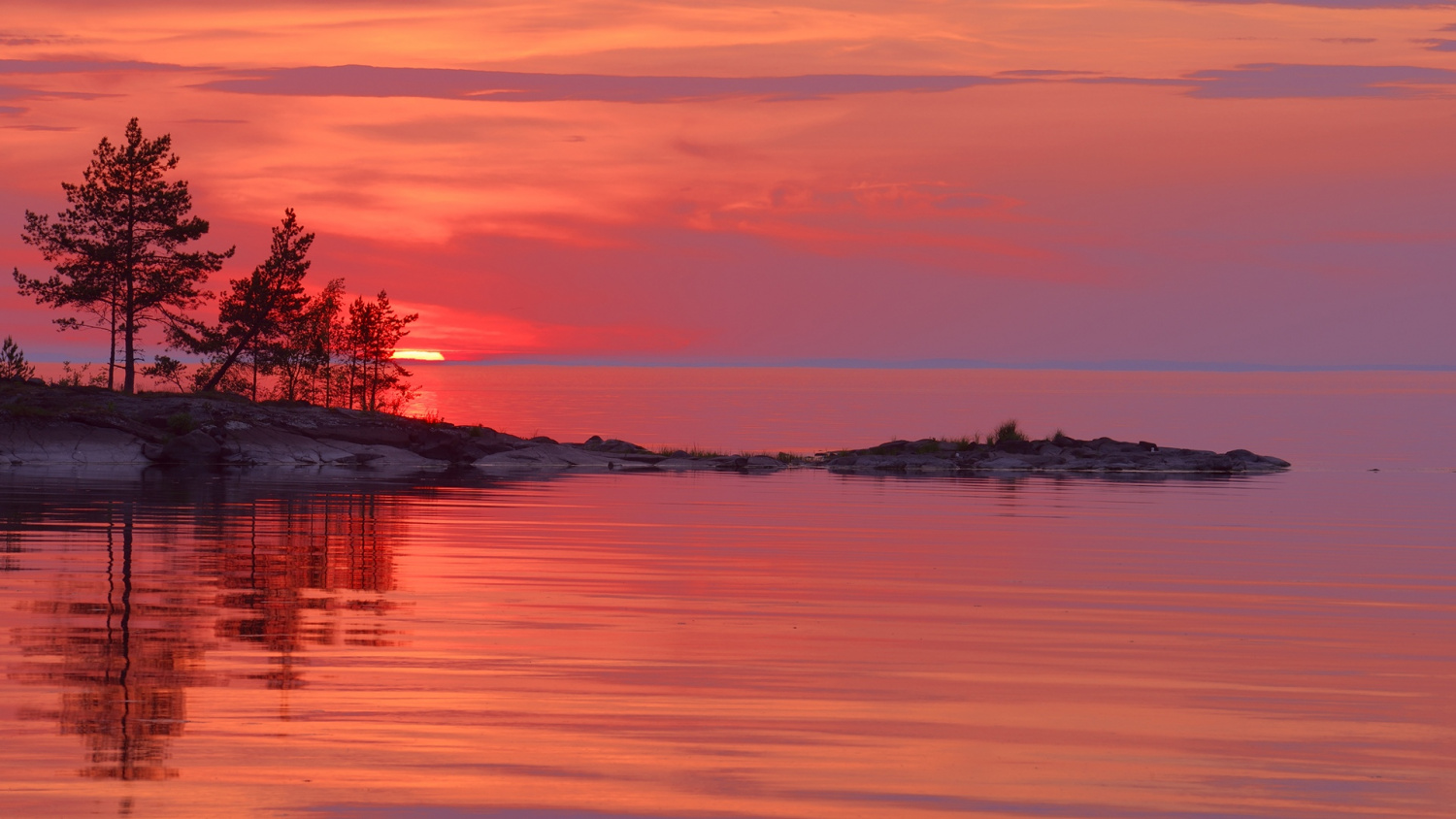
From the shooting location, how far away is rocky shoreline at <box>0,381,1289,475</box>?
49125mm

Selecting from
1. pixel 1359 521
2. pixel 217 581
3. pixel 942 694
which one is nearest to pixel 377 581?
pixel 217 581

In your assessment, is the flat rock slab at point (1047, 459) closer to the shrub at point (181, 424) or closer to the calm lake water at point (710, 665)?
the shrub at point (181, 424)

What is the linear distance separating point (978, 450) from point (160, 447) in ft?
103

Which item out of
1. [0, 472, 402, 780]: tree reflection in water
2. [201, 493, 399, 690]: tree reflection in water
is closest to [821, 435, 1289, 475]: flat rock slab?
[0, 472, 402, 780]: tree reflection in water

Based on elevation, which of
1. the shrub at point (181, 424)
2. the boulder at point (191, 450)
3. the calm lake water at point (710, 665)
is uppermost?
the shrub at point (181, 424)

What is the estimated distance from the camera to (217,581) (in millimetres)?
19891

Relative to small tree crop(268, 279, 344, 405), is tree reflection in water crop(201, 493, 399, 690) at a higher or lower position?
lower

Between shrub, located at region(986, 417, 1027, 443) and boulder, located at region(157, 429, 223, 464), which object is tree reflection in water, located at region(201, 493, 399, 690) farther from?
shrub, located at region(986, 417, 1027, 443)

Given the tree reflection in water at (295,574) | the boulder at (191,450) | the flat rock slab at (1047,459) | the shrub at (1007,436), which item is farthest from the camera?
the shrub at (1007,436)

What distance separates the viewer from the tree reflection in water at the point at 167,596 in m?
12.1

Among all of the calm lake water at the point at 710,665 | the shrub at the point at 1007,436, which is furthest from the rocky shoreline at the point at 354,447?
the calm lake water at the point at 710,665

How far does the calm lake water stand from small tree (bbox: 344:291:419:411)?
152ft

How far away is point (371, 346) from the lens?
80.5m

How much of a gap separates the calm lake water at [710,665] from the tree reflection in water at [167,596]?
0.24 ft
